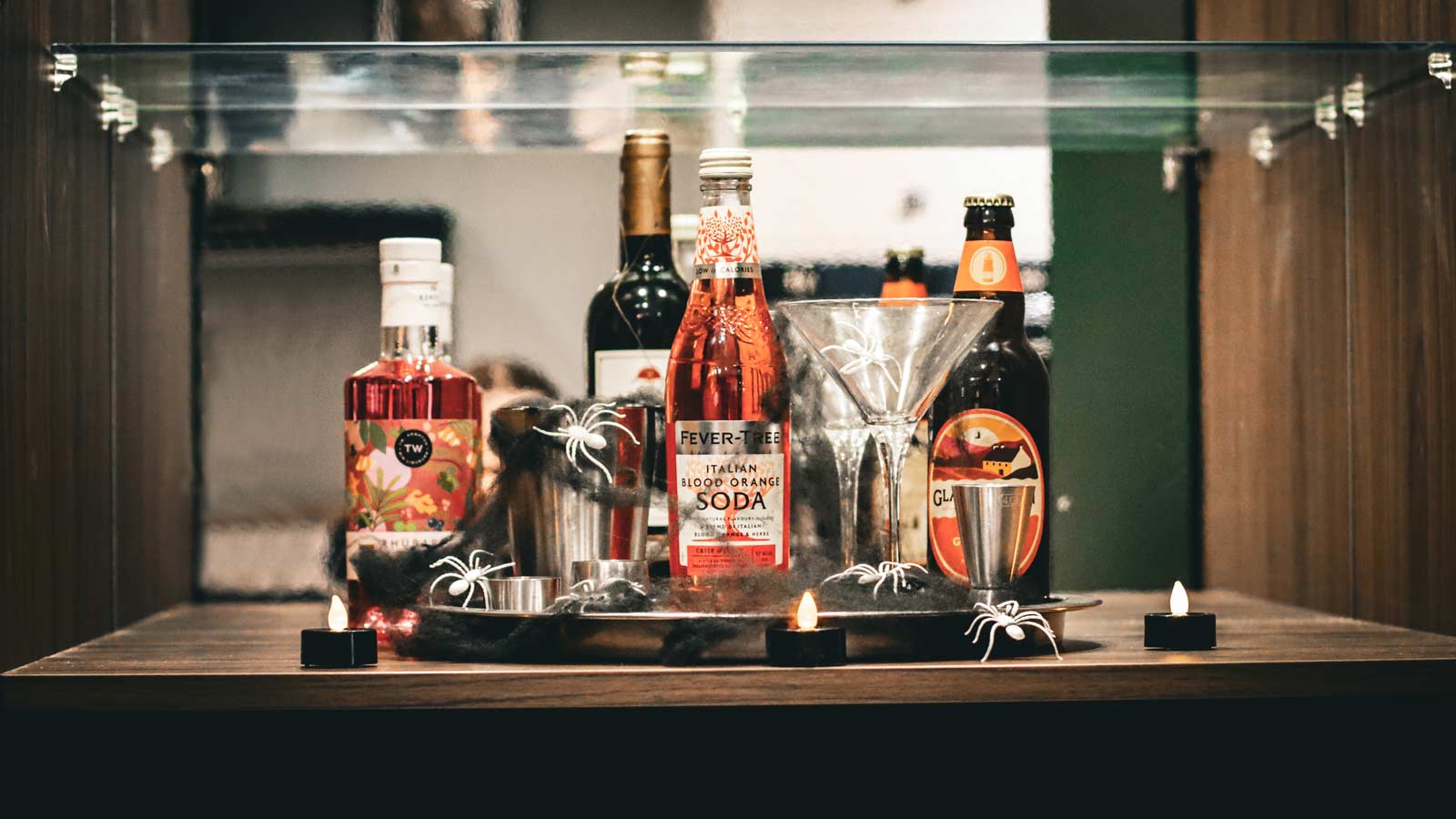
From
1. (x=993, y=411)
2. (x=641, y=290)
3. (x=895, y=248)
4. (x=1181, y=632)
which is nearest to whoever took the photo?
(x=1181, y=632)

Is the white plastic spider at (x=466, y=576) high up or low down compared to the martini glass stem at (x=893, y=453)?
down

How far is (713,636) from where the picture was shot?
0.79 metres

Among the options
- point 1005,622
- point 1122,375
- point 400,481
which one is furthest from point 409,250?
point 1122,375

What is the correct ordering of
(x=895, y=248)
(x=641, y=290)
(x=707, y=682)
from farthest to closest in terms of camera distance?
(x=895, y=248) → (x=641, y=290) → (x=707, y=682)

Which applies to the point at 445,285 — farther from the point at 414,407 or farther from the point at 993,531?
the point at 993,531

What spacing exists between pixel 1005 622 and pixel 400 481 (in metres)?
0.42

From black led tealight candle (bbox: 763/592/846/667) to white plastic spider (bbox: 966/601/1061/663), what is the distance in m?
0.09

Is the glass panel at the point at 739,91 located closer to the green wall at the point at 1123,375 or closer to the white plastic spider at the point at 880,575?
the green wall at the point at 1123,375

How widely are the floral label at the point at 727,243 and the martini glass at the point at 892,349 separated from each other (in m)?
0.05

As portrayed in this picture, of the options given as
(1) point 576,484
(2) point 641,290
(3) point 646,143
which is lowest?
(1) point 576,484

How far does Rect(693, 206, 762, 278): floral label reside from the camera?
3.04 feet

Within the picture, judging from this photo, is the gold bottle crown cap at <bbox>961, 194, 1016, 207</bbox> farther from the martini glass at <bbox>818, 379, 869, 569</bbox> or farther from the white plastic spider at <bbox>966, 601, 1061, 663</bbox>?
the white plastic spider at <bbox>966, 601, 1061, 663</bbox>

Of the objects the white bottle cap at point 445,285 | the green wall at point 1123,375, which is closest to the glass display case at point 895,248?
the green wall at point 1123,375

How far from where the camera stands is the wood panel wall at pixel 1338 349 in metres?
1.00
